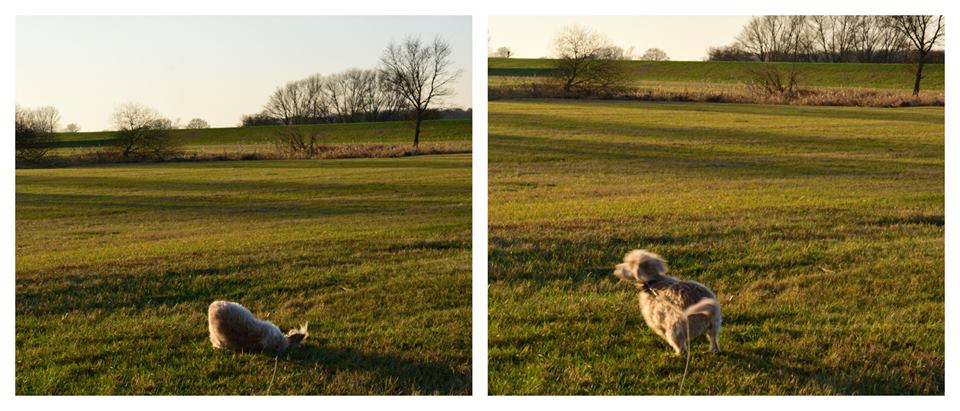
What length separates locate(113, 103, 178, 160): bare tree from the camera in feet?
20.5

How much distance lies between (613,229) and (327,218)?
14.3 feet

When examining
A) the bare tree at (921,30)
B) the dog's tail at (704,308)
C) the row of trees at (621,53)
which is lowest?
the dog's tail at (704,308)

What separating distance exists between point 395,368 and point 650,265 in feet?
4.00

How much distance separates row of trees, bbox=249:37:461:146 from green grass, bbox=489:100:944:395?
2.48 ft

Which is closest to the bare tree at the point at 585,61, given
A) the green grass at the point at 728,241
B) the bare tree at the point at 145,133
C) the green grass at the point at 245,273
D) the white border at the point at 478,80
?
the green grass at the point at 728,241

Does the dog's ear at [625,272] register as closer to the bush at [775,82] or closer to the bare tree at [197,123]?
the bush at [775,82]

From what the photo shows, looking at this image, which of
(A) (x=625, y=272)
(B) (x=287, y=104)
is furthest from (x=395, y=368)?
(B) (x=287, y=104)

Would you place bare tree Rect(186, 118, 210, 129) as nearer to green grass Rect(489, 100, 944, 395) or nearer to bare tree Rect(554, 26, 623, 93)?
green grass Rect(489, 100, 944, 395)

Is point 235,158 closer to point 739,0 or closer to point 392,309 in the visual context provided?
point 392,309

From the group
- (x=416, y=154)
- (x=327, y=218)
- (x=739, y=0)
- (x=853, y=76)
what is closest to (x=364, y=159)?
(x=416, y=154)

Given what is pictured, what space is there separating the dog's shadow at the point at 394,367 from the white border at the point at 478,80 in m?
0.23

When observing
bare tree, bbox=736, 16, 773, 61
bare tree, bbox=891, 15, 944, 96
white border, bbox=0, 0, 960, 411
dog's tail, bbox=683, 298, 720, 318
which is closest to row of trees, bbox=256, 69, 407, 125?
white border, bbox=0, 0, 960, 411

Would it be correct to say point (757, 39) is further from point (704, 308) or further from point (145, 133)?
point (145, 133)

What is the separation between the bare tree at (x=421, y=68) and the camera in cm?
406
